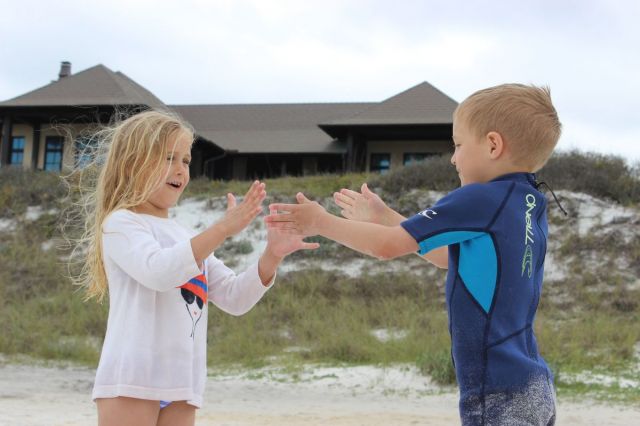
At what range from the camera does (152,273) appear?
245 cm

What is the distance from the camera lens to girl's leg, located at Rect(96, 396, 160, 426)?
2.45 m

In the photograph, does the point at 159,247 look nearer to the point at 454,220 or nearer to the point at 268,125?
the point at 454,220

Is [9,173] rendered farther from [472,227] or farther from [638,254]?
[472,227]

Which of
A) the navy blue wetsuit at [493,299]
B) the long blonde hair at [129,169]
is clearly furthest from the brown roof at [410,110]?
the navy blue wetsuit at [493,299]

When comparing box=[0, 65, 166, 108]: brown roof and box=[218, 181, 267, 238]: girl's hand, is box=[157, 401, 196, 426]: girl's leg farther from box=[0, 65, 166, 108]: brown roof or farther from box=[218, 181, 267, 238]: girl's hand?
box=[0, 65, 166, 108]: brown roof

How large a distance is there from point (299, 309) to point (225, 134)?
1729cm

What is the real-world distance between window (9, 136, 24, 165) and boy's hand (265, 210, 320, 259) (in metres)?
28.8

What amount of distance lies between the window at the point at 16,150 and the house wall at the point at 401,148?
13.1m

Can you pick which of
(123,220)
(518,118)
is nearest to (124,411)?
(123,220)

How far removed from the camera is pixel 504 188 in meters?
2.28

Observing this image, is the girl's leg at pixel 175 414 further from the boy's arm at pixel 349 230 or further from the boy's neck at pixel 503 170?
the boy's neck at pixel 503 170

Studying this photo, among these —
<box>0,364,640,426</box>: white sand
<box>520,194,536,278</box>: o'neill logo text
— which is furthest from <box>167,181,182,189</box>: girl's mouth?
<box>0,364,640,426</box>: white sand

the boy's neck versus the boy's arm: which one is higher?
the boy's neck

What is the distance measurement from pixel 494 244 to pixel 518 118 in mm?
375
